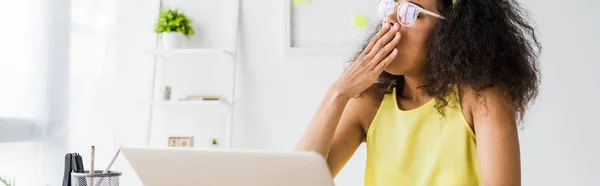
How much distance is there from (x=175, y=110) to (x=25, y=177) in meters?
1.03

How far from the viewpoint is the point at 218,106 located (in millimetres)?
3088

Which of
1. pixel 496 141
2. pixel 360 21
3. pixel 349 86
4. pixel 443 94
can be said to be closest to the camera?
pixel 496 141

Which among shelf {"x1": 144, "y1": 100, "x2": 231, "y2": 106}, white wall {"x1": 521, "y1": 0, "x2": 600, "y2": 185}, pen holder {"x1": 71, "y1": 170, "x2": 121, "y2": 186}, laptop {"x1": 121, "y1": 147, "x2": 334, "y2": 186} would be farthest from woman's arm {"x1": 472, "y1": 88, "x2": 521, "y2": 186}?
shelf {"x1": 144, "y1": 100, "x2": 231, "y2": 106}

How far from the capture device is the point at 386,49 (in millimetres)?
1381

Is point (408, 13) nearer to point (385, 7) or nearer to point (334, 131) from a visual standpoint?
point (385, 7)

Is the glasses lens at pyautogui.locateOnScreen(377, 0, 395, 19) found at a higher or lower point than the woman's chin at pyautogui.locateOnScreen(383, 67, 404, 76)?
higher

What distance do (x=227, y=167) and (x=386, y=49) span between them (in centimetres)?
54

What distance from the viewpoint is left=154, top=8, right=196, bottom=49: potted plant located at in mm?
3025

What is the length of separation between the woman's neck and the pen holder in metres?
0.73

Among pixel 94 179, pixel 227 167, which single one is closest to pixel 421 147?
pixel 227 167

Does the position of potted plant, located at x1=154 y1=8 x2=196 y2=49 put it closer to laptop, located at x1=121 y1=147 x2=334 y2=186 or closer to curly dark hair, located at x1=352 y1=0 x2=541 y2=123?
curly dark hair, located at x1=352 y1=0 x2=541 y2=123

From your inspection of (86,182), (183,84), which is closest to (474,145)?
(86,182)

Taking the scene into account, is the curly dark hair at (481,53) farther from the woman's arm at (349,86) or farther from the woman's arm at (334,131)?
the woman's arm at (334,131)

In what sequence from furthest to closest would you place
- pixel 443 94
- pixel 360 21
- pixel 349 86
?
pixel 360 21 → pixel 349 86 → pixel 443 94
